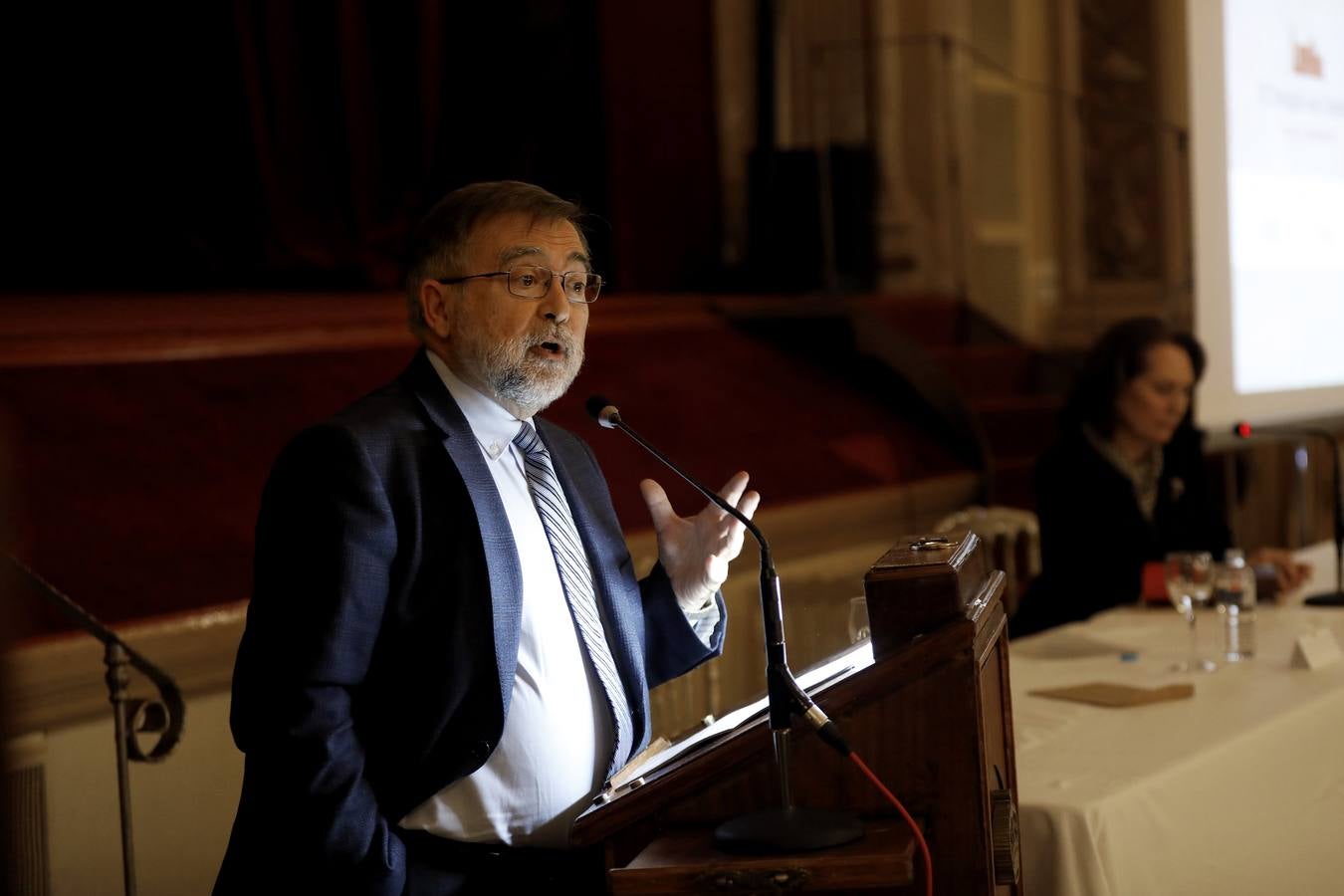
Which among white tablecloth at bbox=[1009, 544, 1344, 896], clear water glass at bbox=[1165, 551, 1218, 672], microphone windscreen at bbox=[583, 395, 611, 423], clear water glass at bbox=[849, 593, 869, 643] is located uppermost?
microphone windscreen at bbox=[583, 395, 611, 423]

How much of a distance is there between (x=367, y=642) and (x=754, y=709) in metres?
0.42

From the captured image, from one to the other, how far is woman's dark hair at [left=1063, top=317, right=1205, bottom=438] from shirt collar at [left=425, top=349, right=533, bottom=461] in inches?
95.6

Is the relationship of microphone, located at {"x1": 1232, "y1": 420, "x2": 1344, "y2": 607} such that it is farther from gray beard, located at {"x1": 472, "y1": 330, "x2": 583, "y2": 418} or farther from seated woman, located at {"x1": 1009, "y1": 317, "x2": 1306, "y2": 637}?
gray beard, located at {"x1": 472, "y1": 330, "x2": 583, "y2": 418}

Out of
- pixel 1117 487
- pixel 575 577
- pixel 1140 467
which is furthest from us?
pixel 1140 467

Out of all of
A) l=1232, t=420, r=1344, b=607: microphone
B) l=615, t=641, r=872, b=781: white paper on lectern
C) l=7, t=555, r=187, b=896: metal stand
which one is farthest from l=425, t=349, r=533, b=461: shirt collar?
l=1232, t=420, r=1344, b=607: microphone

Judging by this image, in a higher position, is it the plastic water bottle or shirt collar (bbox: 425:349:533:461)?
shirt collar (bbox: 425:349:533:461)

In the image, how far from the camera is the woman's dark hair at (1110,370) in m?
3.78

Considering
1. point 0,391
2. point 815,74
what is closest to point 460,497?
point 0,391

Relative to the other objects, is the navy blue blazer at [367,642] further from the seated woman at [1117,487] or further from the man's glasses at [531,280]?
the seated woman at [1117,487]

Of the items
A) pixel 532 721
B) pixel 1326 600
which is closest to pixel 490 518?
pixel 532 721

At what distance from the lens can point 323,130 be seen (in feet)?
19.8

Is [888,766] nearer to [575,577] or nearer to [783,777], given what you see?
[783,777]

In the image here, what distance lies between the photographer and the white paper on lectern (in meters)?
1.49

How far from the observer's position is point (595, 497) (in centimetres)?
185
